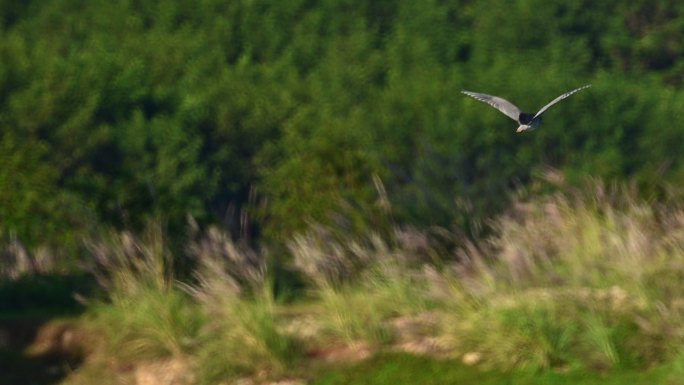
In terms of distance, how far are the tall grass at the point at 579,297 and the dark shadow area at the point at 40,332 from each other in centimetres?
379

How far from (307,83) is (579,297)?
40.5 m

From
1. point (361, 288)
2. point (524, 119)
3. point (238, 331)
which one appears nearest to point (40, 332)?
point (238, 331)

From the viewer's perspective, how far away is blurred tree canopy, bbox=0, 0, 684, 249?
4209 cm

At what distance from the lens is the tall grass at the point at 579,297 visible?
36.7 ft

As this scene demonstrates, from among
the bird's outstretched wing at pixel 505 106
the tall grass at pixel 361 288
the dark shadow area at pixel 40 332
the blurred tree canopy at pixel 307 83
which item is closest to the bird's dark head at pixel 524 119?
the bird's outstretched wing at pixel 505 106

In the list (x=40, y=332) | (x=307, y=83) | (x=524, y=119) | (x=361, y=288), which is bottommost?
(x=307, y=83)

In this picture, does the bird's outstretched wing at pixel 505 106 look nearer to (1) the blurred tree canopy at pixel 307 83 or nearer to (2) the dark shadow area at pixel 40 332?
(2) the dark shadow area at pixel 40 332

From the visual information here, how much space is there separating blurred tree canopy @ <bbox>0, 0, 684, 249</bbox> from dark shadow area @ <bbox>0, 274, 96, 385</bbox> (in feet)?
33.2

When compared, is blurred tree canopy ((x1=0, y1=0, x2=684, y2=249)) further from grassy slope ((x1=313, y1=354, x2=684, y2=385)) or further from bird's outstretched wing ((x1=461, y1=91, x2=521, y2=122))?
bird's outstretched wing ((x1=461, y1=91, x2=521, y2=122))

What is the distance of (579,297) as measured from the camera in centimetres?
1162

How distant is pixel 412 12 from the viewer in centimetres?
5731

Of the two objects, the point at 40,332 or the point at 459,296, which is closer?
the point at 459,296

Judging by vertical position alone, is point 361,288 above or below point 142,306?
below

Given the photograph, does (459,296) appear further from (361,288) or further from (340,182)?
(340,182)
